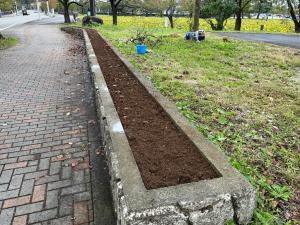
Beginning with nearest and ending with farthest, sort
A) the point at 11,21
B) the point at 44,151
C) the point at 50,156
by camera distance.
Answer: the point at 50,156, the point at 44,151, the point at 11,21

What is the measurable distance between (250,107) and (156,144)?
8.94 feet

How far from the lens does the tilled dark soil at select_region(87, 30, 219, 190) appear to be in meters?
2.67

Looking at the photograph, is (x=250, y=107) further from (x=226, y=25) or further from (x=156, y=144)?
(x=226, y=25)

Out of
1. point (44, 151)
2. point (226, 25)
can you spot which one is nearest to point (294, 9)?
point (226, 25)

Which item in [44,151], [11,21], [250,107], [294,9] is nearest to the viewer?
[44,151]

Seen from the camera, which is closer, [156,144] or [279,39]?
[156,144]

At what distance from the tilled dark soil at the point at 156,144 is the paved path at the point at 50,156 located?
0.59 metres

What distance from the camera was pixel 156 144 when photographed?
3.38 m

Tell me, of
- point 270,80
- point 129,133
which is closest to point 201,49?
point 270,80

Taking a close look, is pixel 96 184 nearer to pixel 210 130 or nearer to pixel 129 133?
pixel 129 133

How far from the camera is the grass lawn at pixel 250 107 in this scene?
10.4ft

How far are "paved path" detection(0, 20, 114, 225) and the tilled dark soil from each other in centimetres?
59

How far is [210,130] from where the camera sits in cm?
446

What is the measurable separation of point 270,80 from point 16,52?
1071 cm
